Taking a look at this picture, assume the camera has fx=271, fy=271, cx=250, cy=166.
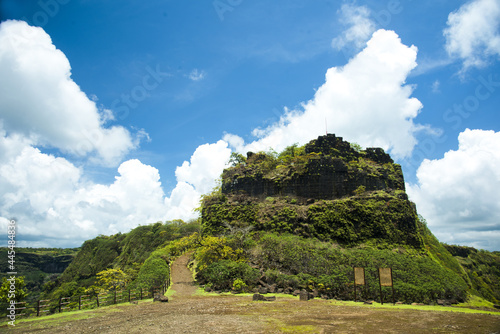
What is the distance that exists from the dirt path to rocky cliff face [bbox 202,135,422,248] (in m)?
5.77

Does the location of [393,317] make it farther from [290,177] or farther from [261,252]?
[290,177]

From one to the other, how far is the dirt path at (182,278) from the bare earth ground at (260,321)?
7.61 metres

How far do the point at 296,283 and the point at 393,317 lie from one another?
35.5 ft

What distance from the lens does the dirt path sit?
24455 mm

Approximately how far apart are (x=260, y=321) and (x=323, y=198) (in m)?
26.2

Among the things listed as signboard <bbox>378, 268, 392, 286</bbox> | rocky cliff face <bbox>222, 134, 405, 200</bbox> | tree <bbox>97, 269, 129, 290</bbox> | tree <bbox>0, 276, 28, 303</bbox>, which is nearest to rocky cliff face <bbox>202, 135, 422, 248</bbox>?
rocky cliff face <bbox>222, 134, 405, 200</bbox>

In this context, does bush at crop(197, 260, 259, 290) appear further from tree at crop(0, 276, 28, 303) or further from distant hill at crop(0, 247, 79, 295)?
distant hill at crop(0, 247, 79, 295)

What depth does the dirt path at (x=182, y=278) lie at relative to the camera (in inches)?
963

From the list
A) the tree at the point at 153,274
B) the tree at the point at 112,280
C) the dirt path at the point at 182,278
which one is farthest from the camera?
the tree at the point at 112,280

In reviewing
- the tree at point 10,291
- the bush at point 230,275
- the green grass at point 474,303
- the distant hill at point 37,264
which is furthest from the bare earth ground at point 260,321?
the distant hill at point 37,264

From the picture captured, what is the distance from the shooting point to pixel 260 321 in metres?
12.6

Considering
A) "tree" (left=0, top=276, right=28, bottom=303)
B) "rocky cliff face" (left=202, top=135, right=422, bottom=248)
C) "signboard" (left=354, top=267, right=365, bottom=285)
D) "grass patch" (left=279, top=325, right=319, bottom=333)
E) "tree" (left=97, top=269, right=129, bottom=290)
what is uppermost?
"rocky cliff face" (left=202, top=135, right=422, bottom=248)

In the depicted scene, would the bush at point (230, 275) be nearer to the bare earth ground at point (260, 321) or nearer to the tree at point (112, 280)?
the bare earth ground at point (260, 321)

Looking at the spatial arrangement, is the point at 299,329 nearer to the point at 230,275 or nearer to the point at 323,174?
the point at 230,275
